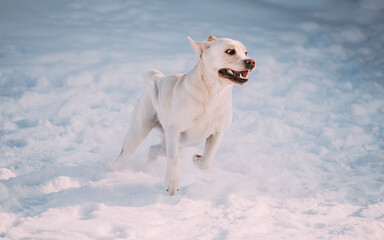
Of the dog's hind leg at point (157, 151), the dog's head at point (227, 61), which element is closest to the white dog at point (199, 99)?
the dog's head at point (227, 61)

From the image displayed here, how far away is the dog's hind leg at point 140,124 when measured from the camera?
442 centimetres

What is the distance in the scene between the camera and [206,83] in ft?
12.1

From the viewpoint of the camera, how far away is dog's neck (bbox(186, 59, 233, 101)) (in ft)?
11.9

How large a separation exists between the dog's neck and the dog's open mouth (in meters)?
0.12

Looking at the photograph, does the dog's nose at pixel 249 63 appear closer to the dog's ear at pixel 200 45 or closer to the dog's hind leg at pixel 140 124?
the dog's ear at pixel 200 45

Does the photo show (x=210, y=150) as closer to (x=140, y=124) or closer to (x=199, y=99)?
(x=199, y=99)

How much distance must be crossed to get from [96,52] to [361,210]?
7.80 metres

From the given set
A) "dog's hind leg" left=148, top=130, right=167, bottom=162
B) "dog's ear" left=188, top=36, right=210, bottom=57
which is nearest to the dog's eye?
"dog's ear" left=188, top=36, right=210, bottom=57

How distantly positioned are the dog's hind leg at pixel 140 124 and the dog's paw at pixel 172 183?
0.78m

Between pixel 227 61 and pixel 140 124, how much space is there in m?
1.43

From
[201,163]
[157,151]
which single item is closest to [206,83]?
[201,163]

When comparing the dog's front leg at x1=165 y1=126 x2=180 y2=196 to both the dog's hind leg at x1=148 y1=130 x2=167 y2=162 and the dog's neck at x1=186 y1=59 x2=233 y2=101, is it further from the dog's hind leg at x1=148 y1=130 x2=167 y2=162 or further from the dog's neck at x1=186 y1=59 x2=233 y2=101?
the dog's hind leg at x1=148 y1=130 x2=167 y2=162

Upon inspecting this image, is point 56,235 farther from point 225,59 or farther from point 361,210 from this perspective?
point 361,210

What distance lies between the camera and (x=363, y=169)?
5.51 m
